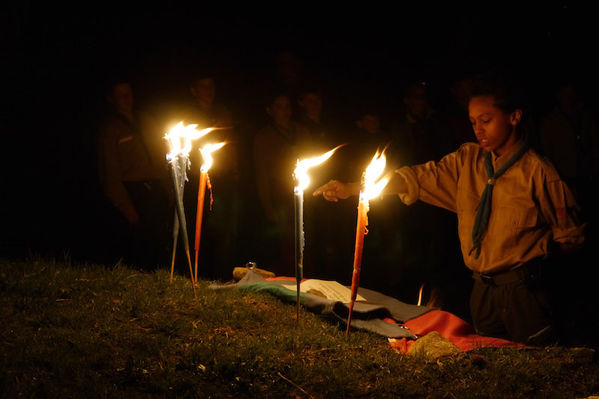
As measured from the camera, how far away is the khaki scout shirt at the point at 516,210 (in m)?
3.76

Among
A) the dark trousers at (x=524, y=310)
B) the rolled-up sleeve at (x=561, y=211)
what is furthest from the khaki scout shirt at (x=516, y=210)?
the dark trousers at (x=524, y=310)

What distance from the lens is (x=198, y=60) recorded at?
9062mm

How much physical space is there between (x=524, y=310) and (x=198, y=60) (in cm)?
687

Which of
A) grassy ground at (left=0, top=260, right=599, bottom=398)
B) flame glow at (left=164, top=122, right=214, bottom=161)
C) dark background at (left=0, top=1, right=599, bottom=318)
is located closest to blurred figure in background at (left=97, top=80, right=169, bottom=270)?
dark background at (left=0, top=1, right=599, bottom=318)

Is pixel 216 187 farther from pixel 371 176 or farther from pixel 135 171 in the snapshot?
pixel 371 176

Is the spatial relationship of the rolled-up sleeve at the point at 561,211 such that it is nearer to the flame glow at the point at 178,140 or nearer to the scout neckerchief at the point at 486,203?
the scout neckerchief at the point at 486,203

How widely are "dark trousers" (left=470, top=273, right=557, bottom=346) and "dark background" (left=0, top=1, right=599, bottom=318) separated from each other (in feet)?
15.5

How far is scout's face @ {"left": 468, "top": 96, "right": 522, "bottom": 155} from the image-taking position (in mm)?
3975

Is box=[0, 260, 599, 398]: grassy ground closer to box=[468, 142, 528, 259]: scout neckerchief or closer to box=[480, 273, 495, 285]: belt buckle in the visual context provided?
box=[480, 273, 495, 285]: belt buckle

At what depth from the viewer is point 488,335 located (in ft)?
14.1

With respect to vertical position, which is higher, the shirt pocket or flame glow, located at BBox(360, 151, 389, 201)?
flame glow, located at BBox(360, 151, 389, 201)

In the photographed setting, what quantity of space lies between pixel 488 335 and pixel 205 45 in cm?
701

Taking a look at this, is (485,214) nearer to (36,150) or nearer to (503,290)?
(503,290)

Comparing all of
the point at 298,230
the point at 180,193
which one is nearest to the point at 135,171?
the point at 180,193
